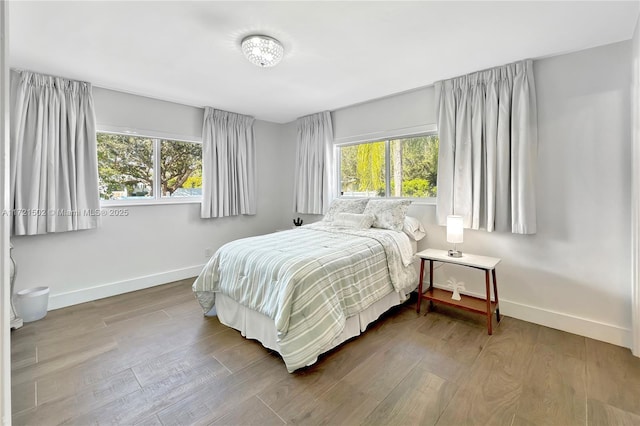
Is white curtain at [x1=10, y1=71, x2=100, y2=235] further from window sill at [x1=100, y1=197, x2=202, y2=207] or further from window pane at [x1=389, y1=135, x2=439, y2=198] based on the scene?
window pane at [x1=389, y1=135, x2=439, y2=198]

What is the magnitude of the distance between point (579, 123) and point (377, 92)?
6.38ft

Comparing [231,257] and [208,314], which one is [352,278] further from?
[208,314]

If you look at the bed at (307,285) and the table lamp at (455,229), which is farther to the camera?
the table lamp at (455,229)

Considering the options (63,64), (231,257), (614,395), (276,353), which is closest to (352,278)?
(276,353)

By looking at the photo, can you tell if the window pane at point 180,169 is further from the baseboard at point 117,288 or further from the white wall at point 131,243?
the baseboard at point 117,288

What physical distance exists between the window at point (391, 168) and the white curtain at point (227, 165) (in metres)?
1.46

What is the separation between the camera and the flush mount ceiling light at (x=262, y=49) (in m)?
2.10

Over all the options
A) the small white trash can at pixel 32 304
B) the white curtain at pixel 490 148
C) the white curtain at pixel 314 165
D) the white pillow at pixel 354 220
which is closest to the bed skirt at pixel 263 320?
the white pillow at pixel 354 220

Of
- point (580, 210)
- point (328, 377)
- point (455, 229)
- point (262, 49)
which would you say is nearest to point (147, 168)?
point (262, 49)

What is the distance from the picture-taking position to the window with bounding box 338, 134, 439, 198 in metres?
3.38

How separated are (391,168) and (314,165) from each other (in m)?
1.21

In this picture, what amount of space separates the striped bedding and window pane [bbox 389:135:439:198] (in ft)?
2.58

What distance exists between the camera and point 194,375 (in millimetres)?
1853

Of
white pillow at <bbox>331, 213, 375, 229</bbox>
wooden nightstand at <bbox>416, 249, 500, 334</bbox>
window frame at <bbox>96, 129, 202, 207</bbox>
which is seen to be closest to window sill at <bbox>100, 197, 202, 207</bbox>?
window frame at <bbox>96, 129, 202, 207</bbox>
